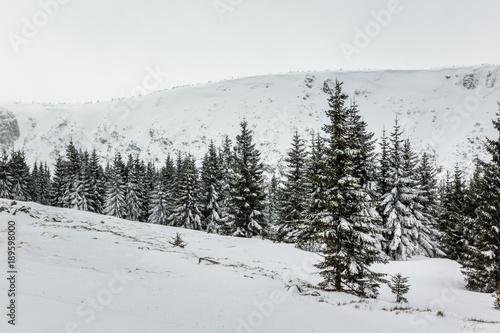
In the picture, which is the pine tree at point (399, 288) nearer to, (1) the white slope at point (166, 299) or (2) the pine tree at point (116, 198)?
(1) the white slope at point (166, 299)

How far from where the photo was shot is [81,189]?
4788cm

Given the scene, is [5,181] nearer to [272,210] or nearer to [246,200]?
[272,210]

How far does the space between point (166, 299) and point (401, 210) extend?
23.2m

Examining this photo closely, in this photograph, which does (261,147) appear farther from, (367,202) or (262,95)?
(367,202)

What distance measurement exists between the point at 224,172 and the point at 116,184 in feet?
71.7

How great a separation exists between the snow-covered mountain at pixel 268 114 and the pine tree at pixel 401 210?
78.6m

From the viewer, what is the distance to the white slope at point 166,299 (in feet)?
22.6

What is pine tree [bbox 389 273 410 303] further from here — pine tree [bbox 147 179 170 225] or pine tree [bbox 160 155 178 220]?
pine tree [bbox 147 179 170 225]

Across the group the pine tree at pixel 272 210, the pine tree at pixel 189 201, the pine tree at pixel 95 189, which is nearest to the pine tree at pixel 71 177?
the pine tree at pixel 95 189

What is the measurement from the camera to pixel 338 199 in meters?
13.3

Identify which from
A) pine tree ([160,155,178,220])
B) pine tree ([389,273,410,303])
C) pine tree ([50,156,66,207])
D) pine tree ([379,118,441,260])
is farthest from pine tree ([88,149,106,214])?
→ pine tree ([389,273,410,303])

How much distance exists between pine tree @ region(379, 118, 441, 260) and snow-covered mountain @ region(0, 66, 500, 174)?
3094 inches

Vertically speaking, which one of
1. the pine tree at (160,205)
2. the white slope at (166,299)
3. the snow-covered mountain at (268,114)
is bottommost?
the pine tree at (160,205)

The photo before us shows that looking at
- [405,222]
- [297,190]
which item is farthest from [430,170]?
[297,190]
